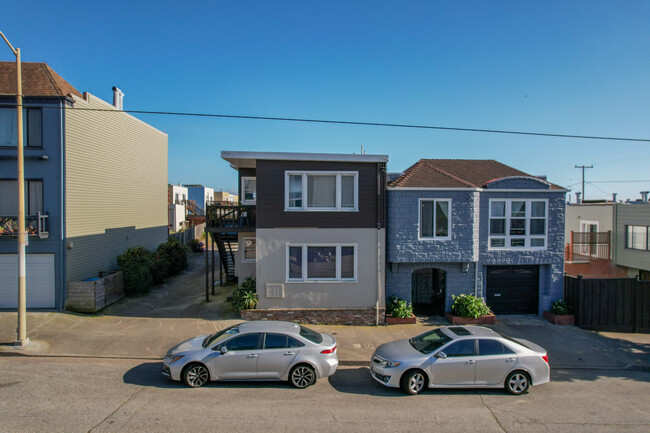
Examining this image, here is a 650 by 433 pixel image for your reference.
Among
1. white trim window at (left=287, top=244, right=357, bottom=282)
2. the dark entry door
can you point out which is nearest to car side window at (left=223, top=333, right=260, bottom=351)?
white trim window at (left=287, top=244, right=357, bottom=282)

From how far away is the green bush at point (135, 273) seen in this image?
15.2 m

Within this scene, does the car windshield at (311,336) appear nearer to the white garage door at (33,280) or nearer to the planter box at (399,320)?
the planter box at (399,320)

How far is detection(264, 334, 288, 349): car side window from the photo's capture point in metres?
7.98

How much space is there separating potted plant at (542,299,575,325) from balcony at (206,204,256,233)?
12035mm

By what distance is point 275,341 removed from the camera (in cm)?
802

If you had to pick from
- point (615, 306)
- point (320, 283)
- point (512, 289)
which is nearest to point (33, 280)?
point (320, 283)

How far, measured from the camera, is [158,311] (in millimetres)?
13375

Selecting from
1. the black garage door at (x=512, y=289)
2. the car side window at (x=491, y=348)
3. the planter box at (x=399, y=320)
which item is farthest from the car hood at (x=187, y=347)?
Result: the black garage door at (x=512, y=289)

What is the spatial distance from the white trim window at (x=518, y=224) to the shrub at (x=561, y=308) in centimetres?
221

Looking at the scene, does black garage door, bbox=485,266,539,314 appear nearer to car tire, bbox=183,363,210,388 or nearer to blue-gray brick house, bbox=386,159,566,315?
blue-gray brick house, bbox=386,159,566,315

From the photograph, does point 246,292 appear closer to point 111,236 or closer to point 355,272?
point 355,272

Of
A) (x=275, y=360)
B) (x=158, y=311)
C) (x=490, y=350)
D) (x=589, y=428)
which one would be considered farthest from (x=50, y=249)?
(x=589, y=428)

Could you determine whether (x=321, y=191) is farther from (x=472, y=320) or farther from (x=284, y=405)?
(x=284, y=405)

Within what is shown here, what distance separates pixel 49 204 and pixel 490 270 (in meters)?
17.1
